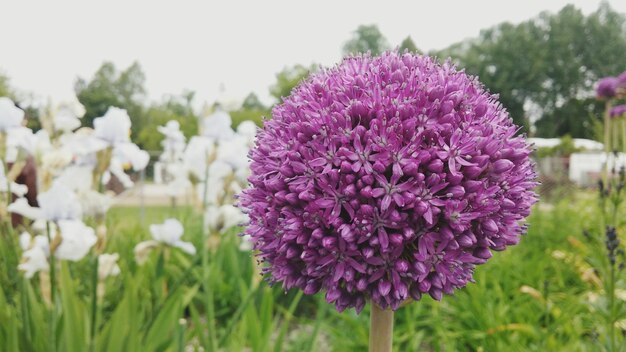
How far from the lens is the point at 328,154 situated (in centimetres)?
115

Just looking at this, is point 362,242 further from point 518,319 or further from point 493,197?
point 518,319

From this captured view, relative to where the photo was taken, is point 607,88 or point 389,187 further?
point 607,88

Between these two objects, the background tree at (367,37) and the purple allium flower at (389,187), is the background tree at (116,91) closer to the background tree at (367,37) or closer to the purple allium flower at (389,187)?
the background tree at (367,37)

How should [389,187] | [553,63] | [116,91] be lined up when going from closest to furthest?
[389,187], [116,91], [553,63]

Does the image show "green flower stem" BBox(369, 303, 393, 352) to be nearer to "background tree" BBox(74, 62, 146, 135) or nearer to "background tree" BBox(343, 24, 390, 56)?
"background tree" BBox(74, 62, 146, 135)

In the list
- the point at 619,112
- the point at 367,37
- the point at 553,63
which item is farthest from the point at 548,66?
the point at 619,112

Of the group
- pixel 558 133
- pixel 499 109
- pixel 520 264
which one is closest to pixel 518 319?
pixel 520 264

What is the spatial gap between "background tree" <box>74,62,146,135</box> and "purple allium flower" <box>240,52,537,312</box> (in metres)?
31.1

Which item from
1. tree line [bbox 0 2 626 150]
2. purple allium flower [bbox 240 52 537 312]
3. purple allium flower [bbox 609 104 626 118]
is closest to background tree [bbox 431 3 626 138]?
tree line [bbox 0 2 626 150]

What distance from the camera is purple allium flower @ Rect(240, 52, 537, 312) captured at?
3.68 feet

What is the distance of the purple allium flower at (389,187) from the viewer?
1.12 meters

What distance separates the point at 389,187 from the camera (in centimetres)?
112

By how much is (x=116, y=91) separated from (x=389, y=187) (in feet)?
131

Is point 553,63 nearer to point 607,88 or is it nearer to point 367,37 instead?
point 367,37
